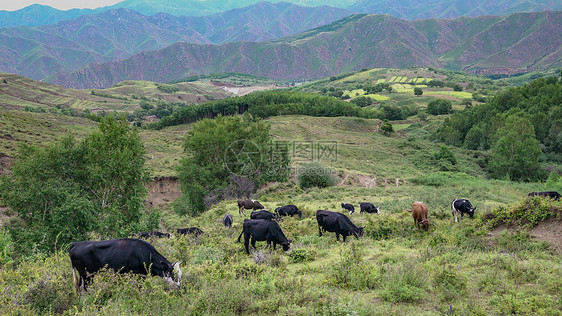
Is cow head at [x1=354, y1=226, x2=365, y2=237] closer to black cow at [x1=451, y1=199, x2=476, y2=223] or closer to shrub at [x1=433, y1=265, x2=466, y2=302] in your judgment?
black cow at [x1=451, y1=199, x2=476, y2=223]

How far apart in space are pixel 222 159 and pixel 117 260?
25848mm

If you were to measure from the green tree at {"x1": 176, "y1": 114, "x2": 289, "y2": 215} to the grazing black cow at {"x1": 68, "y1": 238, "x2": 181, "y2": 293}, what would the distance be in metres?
22.8

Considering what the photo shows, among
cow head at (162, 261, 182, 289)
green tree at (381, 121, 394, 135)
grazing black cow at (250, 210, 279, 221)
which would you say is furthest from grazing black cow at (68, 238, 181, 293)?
green tree at (381, 121, 394, 135)

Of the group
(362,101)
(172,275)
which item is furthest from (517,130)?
(362,101)

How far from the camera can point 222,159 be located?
3403 centimetres

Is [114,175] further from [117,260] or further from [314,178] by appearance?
[314,178]

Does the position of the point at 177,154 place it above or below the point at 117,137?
below

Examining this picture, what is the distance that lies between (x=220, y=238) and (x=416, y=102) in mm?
156862

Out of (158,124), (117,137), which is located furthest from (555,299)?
(158,124)

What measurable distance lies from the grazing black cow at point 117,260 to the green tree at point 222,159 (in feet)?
74.8

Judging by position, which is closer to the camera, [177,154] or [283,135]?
[177,154]

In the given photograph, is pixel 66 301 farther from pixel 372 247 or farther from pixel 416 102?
pixel 416 102

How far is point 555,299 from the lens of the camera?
6645 mm

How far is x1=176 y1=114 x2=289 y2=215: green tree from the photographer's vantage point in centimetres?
3225
